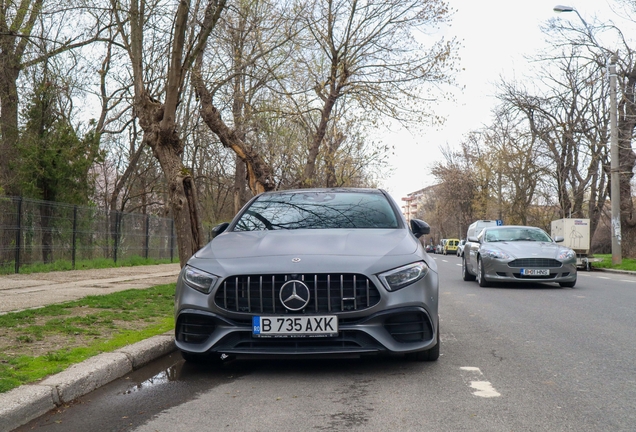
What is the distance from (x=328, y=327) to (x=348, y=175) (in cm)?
3732

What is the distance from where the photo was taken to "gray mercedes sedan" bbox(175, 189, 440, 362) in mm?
4848

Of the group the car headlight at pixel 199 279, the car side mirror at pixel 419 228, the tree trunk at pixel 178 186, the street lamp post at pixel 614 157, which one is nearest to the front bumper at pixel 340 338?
the car headlight at pixel 199 279

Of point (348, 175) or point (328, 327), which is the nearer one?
point (328, 327)

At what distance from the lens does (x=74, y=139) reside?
20500 millimetres

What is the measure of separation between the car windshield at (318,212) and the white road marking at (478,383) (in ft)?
5.05

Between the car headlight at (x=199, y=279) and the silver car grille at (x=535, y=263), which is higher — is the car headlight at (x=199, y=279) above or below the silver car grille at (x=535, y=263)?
above

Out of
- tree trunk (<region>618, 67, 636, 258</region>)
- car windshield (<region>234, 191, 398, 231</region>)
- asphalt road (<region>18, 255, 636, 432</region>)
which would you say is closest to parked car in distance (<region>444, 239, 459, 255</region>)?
tree trunk (<region>618, 67, 636, 258</region>)

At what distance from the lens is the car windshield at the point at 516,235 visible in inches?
580

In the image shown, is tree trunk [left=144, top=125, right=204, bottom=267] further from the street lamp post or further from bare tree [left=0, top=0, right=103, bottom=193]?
the street lamp post

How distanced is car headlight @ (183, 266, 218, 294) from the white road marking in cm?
200

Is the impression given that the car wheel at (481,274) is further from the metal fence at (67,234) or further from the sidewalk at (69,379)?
the metal fence at (67,234)

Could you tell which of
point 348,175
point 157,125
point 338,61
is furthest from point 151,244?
point 348,175

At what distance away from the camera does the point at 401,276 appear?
197 inches

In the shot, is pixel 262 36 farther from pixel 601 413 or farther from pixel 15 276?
pixel 601 413
